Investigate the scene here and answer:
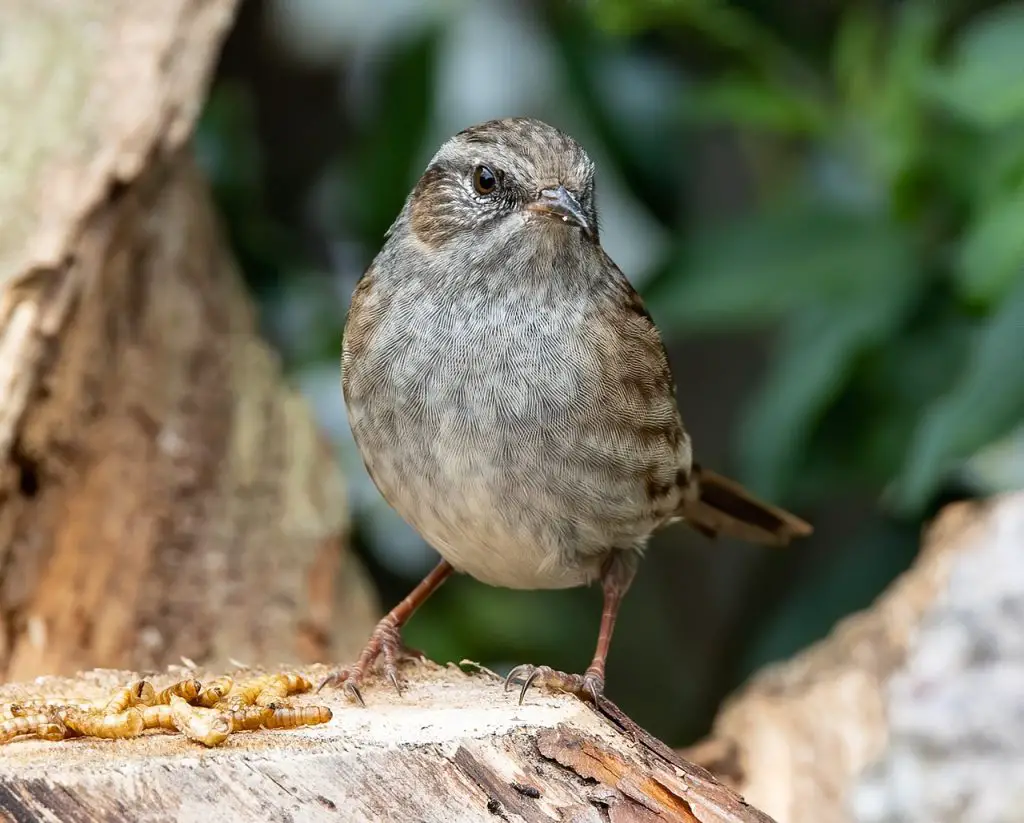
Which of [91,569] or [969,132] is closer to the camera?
[91,569]

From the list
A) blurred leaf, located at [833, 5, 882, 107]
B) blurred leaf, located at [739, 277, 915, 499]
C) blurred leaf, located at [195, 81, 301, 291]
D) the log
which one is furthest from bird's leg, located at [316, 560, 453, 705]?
blurred leaf, located at [833, 5, 882, 107]

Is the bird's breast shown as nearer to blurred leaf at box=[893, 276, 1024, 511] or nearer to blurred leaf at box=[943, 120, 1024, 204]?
blurred leaf at box=[893, 276, 1024, 511]

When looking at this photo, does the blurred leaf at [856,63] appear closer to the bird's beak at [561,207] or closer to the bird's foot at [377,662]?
the bird's beak at [561,207]

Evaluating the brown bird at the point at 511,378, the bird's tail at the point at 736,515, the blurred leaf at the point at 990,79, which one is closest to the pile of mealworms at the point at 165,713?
the brown bird at the point at 511,378

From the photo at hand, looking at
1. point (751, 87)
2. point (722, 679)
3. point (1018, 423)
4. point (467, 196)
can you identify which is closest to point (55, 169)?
point (467, 196)

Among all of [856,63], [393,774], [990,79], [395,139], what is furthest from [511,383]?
[395,139]

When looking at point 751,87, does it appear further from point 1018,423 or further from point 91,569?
point 91,569
